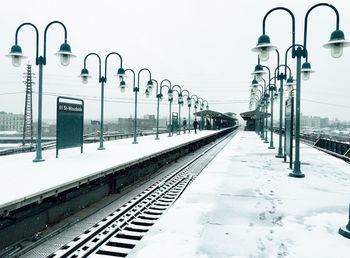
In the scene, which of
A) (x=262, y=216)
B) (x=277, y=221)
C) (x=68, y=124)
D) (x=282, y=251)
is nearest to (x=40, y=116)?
(x=68, y=124)

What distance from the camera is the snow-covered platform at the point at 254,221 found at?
170 inches

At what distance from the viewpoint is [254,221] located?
5.50m

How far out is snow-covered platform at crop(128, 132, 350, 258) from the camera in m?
4.32

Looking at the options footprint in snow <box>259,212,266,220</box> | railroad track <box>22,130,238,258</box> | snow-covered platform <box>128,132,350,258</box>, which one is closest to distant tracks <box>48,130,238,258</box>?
railroad track <box>22,130,238,258</box>

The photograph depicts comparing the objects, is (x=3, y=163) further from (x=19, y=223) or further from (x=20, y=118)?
(x=20, y=118)

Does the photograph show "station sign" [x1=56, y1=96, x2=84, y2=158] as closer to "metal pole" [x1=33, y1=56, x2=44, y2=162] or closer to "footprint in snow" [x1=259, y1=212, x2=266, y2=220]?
"metal pole" [x1=33, y1=56, x2=44, y2=162]

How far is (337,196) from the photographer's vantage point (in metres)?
7.41

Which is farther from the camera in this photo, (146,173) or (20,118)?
(20,118)

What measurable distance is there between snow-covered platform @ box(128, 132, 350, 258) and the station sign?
4.97 metres

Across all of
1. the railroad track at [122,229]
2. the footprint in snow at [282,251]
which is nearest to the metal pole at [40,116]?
the railroad track at [122,229]

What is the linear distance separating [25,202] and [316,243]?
4.57 metres

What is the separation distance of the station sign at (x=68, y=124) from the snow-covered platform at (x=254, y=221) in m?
4.97

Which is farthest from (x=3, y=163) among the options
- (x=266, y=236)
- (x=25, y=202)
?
(x=266, y=236)

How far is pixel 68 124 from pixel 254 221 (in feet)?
25.9
